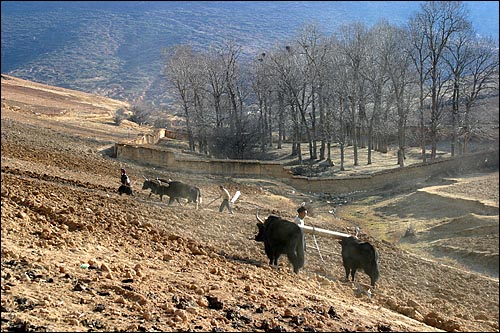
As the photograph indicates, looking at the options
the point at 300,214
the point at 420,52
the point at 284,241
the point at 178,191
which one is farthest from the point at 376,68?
the point at 284,241

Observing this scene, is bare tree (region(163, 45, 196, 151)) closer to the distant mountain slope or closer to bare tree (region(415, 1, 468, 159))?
the distant mountain slope

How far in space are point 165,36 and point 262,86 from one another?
33.2ft

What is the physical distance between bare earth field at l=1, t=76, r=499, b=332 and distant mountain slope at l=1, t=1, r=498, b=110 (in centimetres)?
574

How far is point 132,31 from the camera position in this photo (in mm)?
44031

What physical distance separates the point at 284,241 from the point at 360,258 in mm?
1943

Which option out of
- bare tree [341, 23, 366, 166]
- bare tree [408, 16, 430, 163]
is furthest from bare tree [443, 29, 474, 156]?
bare tree [341, 23, 366, 166]

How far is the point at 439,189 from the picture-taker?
2825cm

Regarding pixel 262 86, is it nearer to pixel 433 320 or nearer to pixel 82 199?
pixel 82 199

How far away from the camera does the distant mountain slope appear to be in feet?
98.0

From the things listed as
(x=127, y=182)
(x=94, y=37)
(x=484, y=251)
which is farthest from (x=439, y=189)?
(x=94, y=37)

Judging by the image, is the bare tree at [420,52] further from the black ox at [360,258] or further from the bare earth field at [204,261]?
the black ox at [360,258]

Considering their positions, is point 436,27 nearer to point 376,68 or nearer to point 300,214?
point 376,68

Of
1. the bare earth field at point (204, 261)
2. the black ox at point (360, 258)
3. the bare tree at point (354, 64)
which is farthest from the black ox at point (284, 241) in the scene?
the bare tree at point (354, 64)

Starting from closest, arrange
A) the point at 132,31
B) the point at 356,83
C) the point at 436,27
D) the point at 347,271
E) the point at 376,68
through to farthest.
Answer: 1. the point at 347,271
2. the point at 436,27
3. the point at 356,83
4. the point at 376,68
5. the point at 132,31
